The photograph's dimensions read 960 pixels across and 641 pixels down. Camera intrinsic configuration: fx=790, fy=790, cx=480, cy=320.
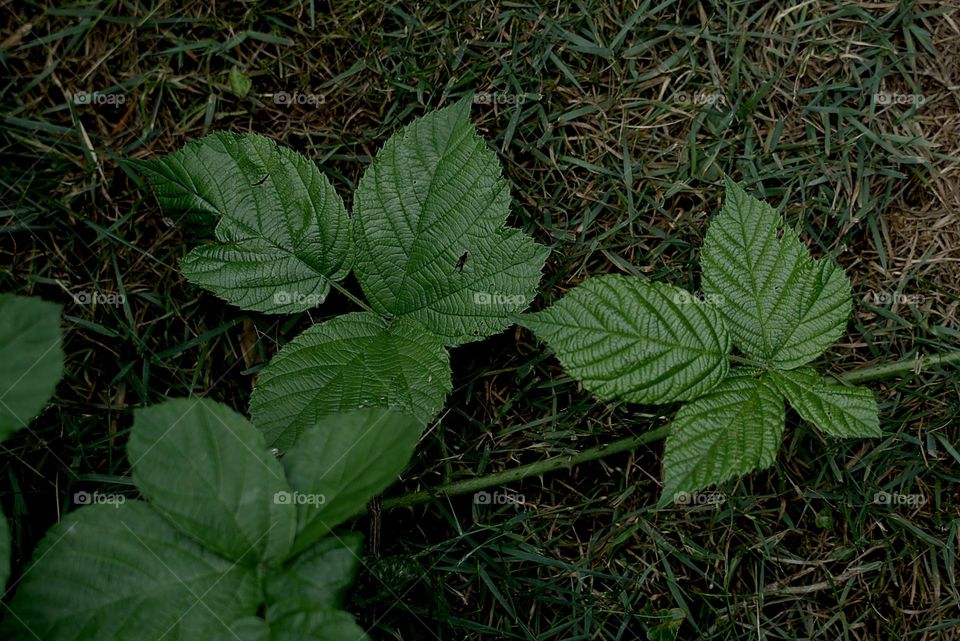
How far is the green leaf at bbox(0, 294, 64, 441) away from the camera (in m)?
1.75

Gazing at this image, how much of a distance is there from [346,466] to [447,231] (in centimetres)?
71

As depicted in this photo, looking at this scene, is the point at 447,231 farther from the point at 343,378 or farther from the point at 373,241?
the point at 343,378

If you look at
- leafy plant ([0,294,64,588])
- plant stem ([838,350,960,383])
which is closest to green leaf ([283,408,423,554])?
leafy plant ([0,294,64,588])

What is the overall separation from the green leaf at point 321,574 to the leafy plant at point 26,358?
658 mm

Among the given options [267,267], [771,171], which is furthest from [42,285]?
[771,171]

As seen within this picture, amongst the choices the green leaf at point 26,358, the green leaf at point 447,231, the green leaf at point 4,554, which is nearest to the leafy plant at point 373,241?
the green leaf at point 447,231

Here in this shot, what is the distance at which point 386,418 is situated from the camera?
1803mm

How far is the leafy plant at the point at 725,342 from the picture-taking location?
2.01 m

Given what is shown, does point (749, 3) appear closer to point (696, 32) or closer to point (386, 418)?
point (696, 32)

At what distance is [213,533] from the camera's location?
180cm

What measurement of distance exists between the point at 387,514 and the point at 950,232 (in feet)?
6.32

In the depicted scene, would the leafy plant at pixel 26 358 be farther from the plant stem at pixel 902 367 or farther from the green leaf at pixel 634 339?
the plant stem at pixel 902 367

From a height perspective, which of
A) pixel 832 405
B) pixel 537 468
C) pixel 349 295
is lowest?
pixel 537 468

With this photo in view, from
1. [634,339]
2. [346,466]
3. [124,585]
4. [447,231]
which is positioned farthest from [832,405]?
[124,585]
